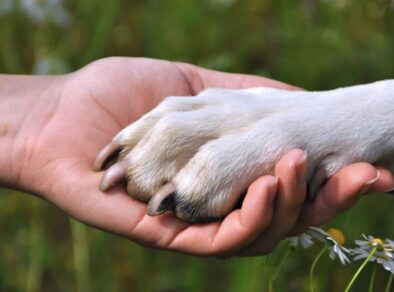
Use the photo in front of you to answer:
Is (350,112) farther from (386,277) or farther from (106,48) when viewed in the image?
(106,48)

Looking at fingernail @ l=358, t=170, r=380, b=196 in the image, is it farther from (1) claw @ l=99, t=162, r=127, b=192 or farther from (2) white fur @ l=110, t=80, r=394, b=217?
(1) claw @ l=99, t=162, r=127, b=192

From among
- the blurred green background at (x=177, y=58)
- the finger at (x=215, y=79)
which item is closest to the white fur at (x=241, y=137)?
the finger at (x=215, y=79)

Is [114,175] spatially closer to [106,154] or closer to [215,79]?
[106,154]

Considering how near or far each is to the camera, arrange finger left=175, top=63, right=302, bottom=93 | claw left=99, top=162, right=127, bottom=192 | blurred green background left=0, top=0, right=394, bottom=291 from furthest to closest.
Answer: blurred green background left=0, top=0, right=394, bottom=291 < finger left=175, top=63, right=302, bottom=93 < claw left=99, top=162, right=127, bottom=192

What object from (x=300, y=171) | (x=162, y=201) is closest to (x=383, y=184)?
(x=300, y=171)

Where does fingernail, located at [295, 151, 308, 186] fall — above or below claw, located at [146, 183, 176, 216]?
above

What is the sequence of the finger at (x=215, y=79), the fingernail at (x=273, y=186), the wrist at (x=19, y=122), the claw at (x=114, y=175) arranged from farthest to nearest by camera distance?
→ the finger at (x=215, y=79) < the wrist at (x=19, y=122) < the claw at (x=114, y=175) < the fingernail at (x=273, y=186)

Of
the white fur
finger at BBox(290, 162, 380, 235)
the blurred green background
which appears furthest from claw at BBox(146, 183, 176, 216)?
the blurred green background

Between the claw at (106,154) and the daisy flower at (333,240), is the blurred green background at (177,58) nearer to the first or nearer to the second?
the daisy flower at (333,240)
